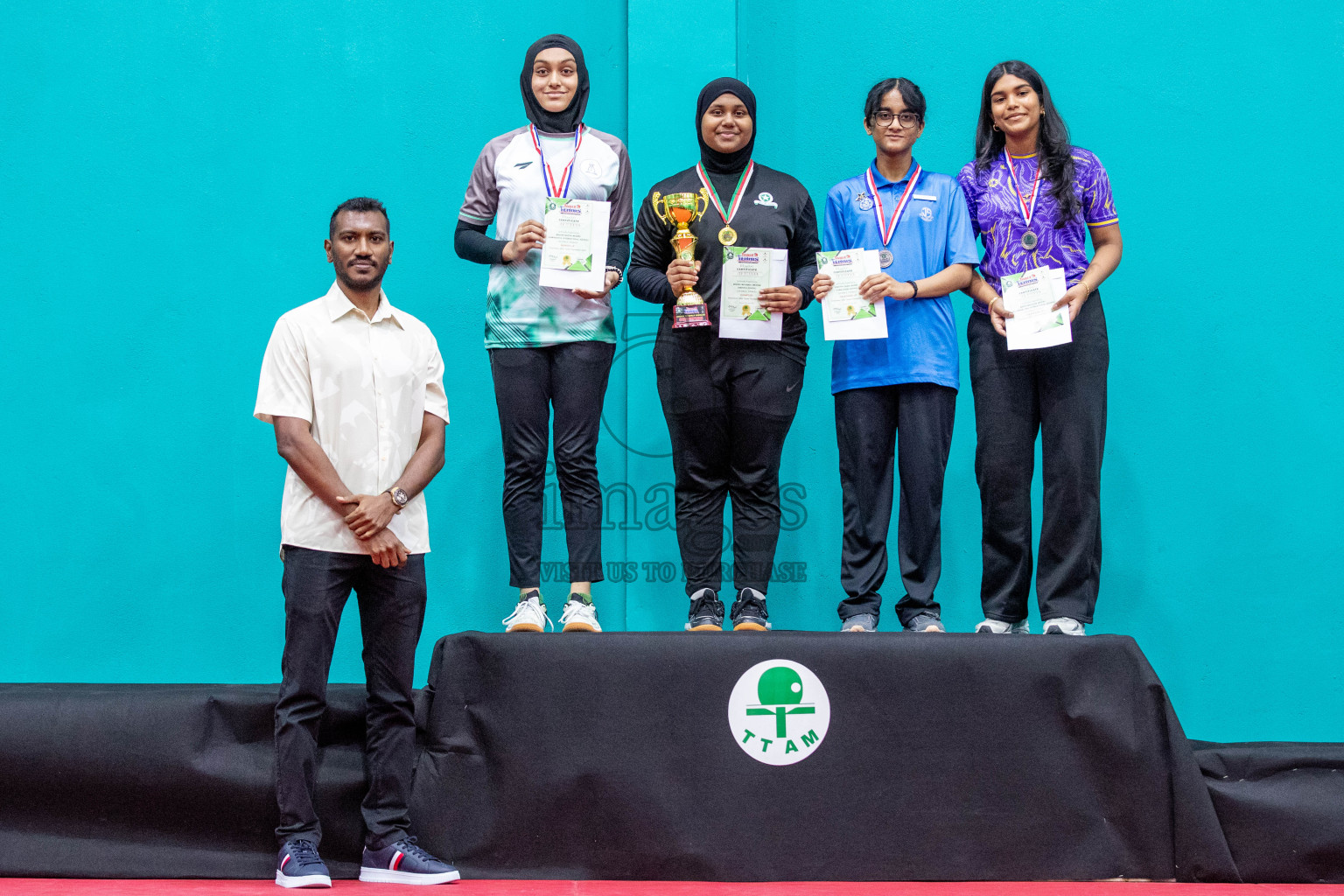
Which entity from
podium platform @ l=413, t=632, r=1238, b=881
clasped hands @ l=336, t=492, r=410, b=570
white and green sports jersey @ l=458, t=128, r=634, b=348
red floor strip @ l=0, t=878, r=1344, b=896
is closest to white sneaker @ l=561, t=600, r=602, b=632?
podium platform @ l=413, t=632, r=1238, b=881

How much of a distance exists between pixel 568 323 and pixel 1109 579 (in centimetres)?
233

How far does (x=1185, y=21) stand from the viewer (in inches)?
157

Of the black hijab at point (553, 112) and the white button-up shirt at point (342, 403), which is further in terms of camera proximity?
the black hijab at point (553, 112)

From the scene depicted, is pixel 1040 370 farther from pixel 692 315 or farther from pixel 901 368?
pixel 692 315

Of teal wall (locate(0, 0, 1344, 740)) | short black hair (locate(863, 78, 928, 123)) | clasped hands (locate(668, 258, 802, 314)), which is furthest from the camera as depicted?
teal wall (locate(0, 0, 1344, 740))

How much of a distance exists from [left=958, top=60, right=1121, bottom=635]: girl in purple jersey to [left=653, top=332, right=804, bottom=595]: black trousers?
57 centimetres

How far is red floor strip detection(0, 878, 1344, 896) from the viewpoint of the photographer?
2.30 m

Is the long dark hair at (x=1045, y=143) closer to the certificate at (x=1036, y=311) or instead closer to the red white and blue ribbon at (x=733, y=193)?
the certificate at (x=1036, y=311)

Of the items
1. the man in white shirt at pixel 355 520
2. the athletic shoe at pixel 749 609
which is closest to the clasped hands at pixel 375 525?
the man in white shirt at pixel 355 520

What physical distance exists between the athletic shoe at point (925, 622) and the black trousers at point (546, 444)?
87 cm

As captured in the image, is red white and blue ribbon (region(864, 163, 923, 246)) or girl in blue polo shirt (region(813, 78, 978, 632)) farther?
red white and blue ribbon (region(864, 163, 923, 246))

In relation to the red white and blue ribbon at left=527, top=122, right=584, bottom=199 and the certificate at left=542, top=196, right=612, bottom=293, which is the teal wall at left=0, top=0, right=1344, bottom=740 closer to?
the red white and blue ribbon at left=527, top=122, right=584, bottom=199

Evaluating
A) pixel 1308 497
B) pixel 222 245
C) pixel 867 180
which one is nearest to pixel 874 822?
pixel 867 180

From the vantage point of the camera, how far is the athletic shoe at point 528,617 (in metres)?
2.72
